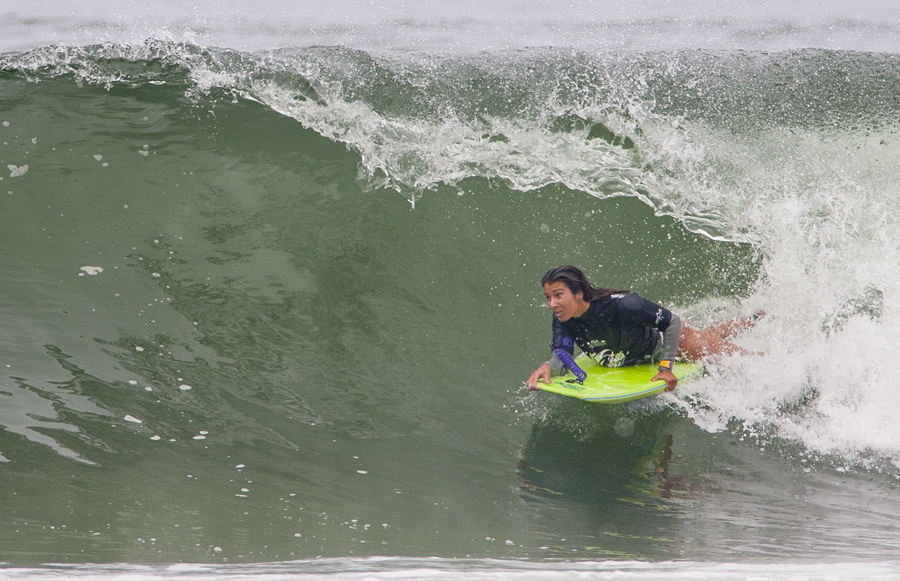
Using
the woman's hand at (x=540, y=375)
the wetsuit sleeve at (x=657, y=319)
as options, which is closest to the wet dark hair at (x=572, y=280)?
the wetsuit sleeve at (x=657, y=319)

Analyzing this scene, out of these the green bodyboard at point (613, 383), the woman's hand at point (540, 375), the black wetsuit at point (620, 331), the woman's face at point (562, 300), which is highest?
the woman's face at point (562, 300)

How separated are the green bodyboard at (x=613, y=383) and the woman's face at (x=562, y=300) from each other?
0.40m

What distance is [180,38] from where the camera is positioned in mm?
5562

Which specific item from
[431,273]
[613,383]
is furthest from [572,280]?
[431,273]

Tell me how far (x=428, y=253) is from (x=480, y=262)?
40 cm

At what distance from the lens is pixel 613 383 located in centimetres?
382

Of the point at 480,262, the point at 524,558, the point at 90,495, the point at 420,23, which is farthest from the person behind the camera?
the point at 420,23

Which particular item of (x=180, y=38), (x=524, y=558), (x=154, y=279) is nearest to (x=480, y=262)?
(x=154, y=279)

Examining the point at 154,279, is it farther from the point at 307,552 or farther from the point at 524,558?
the point at 524,558

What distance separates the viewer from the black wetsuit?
359cm

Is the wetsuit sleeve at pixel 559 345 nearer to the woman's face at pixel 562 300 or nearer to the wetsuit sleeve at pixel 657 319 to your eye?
the woman's face at pixel 562 300

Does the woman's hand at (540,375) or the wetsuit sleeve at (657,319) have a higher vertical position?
the wetsuit sleeve at (657,319)

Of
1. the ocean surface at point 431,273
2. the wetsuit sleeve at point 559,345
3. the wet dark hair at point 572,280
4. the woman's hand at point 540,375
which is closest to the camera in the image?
the ocean surface at point 431,273

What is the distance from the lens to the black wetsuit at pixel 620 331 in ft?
11.8
